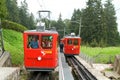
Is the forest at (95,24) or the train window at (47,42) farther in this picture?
the forest at (95,24)

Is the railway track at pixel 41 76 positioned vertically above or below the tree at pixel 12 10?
below

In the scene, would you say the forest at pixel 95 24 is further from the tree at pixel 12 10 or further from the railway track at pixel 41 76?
the railway track at pixel 41 76

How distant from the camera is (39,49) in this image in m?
21.0

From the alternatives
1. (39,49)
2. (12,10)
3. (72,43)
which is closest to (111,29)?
(12,10)

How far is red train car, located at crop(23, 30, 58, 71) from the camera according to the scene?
20953 millimetres

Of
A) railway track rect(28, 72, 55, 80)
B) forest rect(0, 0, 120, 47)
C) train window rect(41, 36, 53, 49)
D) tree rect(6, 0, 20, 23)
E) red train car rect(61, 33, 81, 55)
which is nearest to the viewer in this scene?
train window rect(41, 36, 53, 49)

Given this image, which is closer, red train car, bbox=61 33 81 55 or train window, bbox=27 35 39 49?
train window, bbox=27 35 39 49

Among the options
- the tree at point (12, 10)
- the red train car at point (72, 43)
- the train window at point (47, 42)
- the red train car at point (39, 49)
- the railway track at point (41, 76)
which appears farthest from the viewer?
the tree at point (12, 10)

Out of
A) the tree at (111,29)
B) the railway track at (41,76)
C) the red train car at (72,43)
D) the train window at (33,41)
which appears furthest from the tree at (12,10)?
the train window at (33,41)

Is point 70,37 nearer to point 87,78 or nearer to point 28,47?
point 87,78

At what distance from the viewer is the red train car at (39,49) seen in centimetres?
2095

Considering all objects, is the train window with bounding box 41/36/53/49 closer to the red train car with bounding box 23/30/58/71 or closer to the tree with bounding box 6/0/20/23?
the red train car with bounding box 23/30/58/71

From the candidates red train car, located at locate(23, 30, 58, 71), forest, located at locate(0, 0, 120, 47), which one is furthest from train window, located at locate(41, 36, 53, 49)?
forest, located at locate(0, 0, 120, 47)

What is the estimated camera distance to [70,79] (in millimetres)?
13758
